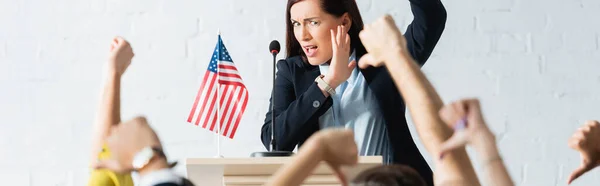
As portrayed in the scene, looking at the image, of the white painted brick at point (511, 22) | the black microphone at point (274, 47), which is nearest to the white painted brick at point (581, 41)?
the white painted brick at point (511, 22)

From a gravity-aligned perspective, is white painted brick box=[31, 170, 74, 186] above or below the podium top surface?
below

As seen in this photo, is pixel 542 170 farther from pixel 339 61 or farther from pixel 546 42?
pixel 339 61

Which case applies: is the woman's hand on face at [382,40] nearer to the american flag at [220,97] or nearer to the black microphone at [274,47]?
the black microphone at [274,47]

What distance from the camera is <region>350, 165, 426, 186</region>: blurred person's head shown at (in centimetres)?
99

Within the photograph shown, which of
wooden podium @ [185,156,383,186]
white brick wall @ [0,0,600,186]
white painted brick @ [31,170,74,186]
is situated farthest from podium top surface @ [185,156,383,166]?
white painted brick @ [31,170,74,186]

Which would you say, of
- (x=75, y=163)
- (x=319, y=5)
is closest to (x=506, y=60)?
(x=319, y=5)

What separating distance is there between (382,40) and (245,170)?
1062mm

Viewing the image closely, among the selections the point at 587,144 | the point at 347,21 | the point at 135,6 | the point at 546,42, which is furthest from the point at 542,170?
the point at 587,144

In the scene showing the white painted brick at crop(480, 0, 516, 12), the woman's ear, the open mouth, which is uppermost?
the woman's ear

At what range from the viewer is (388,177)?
1001 millimetres

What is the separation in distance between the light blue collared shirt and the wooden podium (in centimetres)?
43

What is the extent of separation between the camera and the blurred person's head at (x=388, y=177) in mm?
995

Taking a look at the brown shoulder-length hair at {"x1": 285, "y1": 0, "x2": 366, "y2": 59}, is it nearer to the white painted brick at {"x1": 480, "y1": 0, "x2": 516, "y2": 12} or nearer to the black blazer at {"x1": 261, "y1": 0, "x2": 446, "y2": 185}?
the black blazer at {"x1": 261, "y1": 0, "x2": 446, "y2": 185}

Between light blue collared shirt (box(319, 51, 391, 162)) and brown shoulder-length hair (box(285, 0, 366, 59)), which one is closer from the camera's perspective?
light blue collared shirt (box(319, 51, 391, 162))
